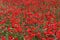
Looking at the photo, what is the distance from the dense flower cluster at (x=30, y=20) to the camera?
8.92 meters

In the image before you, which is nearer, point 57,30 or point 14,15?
point 57,30

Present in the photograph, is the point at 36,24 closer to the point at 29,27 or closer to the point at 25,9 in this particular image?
the point at 29,27

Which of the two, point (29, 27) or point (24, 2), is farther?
point (24, 2)

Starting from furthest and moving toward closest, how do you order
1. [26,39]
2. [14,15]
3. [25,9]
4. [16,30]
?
1. [25,9]
2. [14,15]
3. [16,30]
4. [26,39]

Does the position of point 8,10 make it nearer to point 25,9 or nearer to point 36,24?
point 25,9

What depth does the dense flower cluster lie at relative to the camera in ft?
29.3

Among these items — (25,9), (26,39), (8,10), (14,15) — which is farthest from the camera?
(25,9)

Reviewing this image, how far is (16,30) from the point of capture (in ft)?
29.7

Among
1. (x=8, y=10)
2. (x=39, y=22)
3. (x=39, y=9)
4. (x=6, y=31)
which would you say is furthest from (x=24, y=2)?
(x=6, y=31)

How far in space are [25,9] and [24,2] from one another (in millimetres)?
1211

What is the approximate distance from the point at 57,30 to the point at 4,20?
2.42 metres

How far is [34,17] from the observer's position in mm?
10703

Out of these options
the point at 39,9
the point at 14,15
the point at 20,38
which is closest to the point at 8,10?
the point at 14,15

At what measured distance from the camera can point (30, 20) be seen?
10281 millimetres
